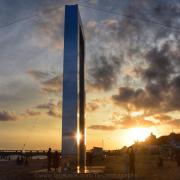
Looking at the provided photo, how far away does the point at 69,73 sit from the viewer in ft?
91.2

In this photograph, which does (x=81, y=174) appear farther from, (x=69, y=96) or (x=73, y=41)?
(x=73, y=41)

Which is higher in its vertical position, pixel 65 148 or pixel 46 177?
pixel 65 148

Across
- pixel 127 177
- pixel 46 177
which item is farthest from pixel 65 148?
pixel 127 177

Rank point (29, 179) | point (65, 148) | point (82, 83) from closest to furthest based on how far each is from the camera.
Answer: point (29, 179) < point (65, 148) < point (82, 83)

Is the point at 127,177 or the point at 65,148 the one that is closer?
the point at 127,177

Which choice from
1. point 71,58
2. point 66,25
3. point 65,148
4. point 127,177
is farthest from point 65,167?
point 66,25

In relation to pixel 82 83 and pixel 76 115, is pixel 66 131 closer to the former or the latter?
pixel 76 115

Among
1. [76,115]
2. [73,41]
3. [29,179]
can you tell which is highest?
[73,41]

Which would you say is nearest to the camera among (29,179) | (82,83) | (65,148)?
Result: (29,179)

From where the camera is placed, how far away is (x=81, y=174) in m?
23.9

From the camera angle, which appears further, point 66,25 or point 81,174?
point 66,25

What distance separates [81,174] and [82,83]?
11.5 meters

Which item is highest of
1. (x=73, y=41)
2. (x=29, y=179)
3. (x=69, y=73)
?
(x=73, y=41)

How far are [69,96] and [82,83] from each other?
6.64 metres
